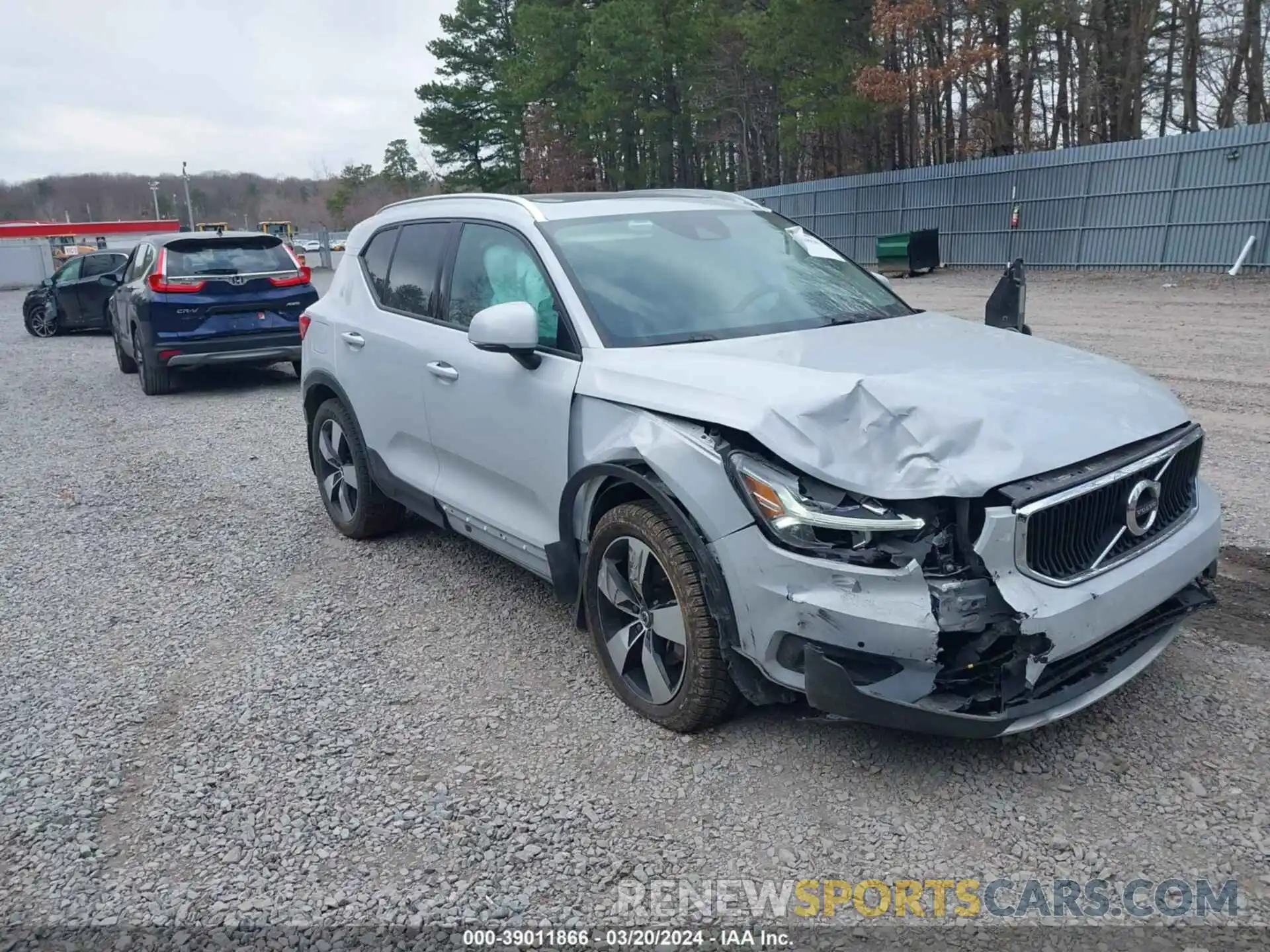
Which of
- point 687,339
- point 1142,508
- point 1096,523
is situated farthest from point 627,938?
point 687,339

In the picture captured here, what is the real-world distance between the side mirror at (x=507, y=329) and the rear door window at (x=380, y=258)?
5.36 ft

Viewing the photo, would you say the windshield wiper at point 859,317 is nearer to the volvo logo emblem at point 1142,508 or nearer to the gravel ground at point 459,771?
the volvo logo emblem at point 1142,508

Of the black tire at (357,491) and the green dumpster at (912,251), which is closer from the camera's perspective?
the black tire at (357,491)

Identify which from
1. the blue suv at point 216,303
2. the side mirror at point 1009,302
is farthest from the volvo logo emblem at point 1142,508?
the blue suv at point 216,303

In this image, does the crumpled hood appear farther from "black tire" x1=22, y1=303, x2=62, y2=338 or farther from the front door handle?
"black tire" x1=22, y1=303, x2=62, y2=338

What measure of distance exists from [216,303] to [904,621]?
9.88m

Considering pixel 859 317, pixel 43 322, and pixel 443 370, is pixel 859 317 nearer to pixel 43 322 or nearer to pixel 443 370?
pixel 443 370

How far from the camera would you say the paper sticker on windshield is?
4.73m

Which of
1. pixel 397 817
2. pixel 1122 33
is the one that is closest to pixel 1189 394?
pixel 397 817

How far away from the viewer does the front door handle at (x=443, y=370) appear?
4.38m

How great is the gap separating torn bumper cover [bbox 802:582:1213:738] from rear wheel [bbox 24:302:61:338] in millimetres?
19876

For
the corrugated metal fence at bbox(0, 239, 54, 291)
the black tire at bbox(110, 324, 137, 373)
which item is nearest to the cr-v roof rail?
the black tire at bbox(110, 324, 137, 373)

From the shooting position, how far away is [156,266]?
428 inches

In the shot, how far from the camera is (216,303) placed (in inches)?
425
